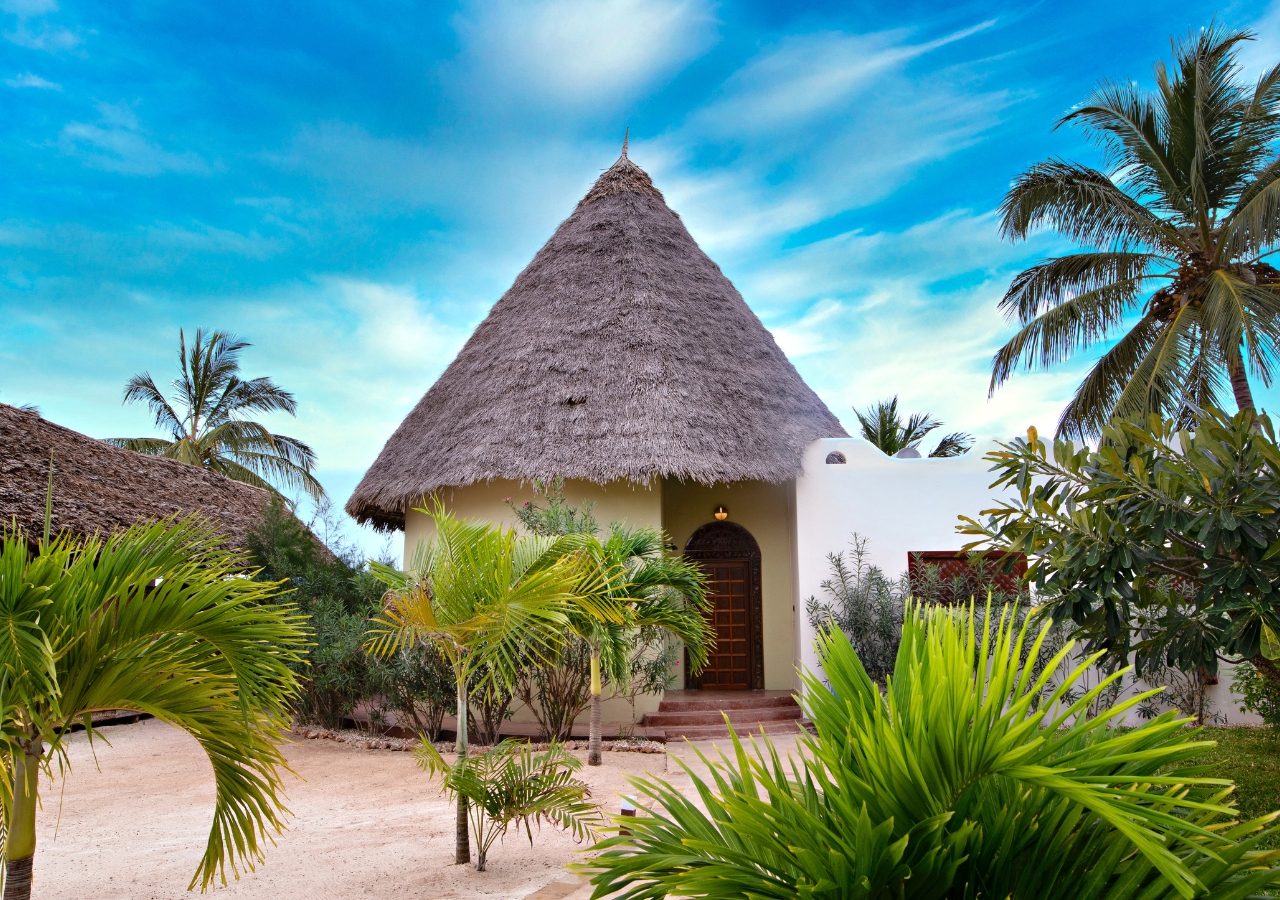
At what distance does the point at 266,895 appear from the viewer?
4363mm

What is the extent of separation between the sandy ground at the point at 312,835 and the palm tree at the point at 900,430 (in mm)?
13243

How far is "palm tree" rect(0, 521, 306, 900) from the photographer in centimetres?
285

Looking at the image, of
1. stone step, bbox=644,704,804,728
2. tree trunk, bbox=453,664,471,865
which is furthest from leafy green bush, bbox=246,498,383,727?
tree trunk, bbox=453,664,471,865

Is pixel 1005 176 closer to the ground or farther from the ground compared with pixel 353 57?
closer to the ground

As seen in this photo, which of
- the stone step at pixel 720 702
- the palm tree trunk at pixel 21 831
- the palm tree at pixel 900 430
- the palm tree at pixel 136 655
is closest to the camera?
the palm tree at pixel 136 655

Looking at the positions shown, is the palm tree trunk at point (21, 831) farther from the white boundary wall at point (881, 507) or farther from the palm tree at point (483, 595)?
the white boundary wall at point (881, 507)

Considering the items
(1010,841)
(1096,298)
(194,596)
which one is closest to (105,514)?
(194,596)

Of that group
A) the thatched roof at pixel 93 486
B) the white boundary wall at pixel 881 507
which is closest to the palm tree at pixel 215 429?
the thatched roof at pixel 93 486

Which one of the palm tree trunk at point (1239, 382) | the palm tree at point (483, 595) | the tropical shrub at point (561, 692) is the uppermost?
the palm tree trunk at point (1239, 382)

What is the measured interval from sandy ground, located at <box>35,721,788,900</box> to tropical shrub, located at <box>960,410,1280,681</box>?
2.17 meters

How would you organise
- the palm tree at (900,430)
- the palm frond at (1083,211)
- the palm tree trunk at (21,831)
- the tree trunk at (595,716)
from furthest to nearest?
1. the palm tree at (900,430)
2. the palm frond at (1083,211)
3. the tree trunk at (595,716)
4. the palm tree trunk at (21,831)

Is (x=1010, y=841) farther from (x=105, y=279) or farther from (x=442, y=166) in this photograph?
(x=105, y=279)

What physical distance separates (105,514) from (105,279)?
599 centimetres

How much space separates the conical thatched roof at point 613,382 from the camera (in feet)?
35.2
